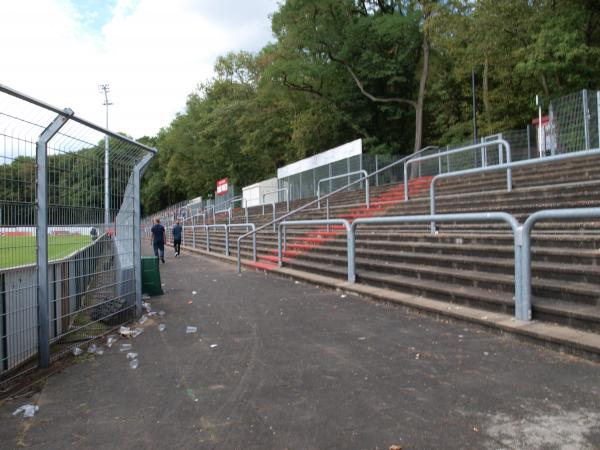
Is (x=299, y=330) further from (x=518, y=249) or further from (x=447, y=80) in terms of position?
(x=447, y=80)

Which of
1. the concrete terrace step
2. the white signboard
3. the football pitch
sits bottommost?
the concrete terrace step

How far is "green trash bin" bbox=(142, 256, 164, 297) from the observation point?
8.39 meters

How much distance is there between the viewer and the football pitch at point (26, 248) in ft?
12.5

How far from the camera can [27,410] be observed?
11.1ft

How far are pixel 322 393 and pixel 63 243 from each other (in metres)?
3.04

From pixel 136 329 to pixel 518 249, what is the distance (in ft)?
14.6

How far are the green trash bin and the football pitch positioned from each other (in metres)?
3.34

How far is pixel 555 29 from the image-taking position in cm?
1639

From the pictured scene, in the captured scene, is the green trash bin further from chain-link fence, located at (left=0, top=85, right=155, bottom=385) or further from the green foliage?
the green foliage

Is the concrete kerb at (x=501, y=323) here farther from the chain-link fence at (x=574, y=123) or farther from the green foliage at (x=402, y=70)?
the green foliage at (x=402, y=70)

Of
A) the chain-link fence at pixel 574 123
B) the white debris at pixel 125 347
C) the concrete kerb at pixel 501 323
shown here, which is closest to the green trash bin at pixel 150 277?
the concrete kerb at pixel 501 323


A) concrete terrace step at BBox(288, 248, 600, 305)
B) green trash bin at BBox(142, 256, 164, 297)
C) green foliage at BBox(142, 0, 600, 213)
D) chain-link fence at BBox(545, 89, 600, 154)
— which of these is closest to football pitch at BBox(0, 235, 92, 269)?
green trash bin at BBox(142, 256, 164, 297)

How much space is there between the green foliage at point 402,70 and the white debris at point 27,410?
17.6m

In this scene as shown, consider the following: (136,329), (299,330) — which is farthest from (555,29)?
(136,329)
